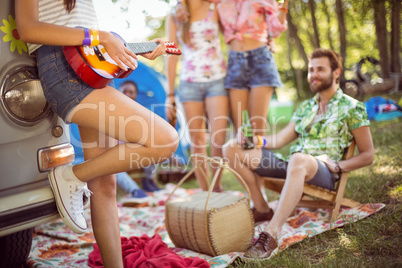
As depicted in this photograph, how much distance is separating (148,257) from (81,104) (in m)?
1.22

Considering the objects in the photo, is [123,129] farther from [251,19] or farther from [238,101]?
[251,19]

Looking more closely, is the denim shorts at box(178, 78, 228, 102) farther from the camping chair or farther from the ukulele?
the ukulele

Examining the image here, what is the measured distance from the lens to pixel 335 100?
313 cm

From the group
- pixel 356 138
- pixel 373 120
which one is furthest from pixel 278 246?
pixel 373 120

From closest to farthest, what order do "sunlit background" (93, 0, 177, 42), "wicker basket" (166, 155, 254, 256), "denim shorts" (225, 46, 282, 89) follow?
"wicker basket" (166, 155, 254, 256)
"denim shorts" (225, 46, 282, 89)
"sunlit background" (93, 0, 177, 42)

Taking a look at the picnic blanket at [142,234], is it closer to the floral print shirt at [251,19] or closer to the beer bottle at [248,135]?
the beer bottle at [248,135]

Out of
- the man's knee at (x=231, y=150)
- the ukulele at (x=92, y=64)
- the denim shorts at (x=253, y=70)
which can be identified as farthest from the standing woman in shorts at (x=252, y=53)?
the ukulele at (x=92, y=64)

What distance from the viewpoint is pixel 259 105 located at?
3.37 meters

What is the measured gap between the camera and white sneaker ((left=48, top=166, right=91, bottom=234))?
191 cm

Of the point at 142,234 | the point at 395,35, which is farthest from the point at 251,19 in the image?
the point at 395,35

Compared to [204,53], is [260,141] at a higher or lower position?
lower

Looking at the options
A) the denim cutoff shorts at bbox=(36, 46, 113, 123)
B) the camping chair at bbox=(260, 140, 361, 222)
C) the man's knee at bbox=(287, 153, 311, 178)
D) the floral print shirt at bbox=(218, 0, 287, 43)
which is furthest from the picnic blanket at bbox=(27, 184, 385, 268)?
the floral print shirt at bbox=(218, 0, 287, 43)

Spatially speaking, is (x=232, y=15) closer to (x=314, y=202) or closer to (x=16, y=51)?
(x=314, y=202)

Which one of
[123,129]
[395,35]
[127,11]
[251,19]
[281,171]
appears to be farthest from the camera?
[395,35]
